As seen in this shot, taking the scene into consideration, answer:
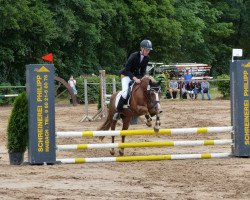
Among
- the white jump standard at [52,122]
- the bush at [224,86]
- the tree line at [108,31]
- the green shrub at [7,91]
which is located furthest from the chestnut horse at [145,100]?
the bush at [224,86]

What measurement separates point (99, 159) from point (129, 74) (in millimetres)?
2228

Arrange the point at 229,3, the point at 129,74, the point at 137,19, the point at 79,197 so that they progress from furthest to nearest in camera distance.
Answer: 1. the point at 229,3
2. the point at 137,19
3. the point at 129,74
4. the point at 79,197

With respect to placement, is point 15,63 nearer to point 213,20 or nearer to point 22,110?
point 213,20

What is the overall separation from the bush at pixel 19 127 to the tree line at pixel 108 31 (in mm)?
30031

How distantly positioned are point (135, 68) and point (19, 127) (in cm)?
297

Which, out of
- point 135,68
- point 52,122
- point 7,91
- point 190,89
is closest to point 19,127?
point 52,122

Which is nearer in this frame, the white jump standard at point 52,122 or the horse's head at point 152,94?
the white jump standard at point 52,122

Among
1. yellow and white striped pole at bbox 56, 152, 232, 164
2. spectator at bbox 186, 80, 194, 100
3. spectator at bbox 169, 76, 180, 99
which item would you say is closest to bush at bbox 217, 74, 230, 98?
spectator at bbox 186, 80, 194, 100

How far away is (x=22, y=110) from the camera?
15.3 meters

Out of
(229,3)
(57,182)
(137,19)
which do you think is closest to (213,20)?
(229,3)

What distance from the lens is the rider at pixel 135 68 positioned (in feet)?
55.0

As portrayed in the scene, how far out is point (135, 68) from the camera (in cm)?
1719

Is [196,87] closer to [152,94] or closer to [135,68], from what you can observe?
[135,68]

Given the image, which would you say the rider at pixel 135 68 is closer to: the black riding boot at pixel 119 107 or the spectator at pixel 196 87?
the black riding boot at pixel 119 107
